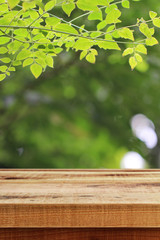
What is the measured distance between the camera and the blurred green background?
2.40 meters

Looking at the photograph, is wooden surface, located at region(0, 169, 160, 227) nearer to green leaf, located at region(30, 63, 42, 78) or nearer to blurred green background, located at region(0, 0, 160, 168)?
green leaf, located at region(30, 63, 42, 78)

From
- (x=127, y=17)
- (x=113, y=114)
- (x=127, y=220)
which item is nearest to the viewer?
(x=127, y=220)

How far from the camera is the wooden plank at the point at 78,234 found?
608 millimetres

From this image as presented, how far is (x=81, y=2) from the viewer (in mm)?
654

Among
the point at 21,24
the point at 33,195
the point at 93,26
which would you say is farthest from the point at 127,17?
the point at 33,195

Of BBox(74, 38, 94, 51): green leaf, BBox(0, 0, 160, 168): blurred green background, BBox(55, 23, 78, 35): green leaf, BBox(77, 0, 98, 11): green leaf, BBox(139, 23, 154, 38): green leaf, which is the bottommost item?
BBox(0, 0, 160, 168): blurred green background

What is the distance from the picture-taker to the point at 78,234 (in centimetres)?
61

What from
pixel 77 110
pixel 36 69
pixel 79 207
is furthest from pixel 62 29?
pixel 77 110

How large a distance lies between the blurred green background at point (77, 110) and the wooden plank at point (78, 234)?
67.8 inches

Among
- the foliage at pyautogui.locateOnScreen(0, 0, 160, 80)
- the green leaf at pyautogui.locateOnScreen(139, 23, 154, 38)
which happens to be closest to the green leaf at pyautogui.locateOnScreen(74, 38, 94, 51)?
the foliage at pyautogui.locateOnScreen(0, 0, 160, 80)

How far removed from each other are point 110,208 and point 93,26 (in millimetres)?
1745

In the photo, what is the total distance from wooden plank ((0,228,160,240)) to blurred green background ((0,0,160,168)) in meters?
1.72

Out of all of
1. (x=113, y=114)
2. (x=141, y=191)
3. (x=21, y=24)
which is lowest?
(x=113, y=114)

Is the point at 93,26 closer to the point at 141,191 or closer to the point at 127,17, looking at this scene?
the point at 127,17
